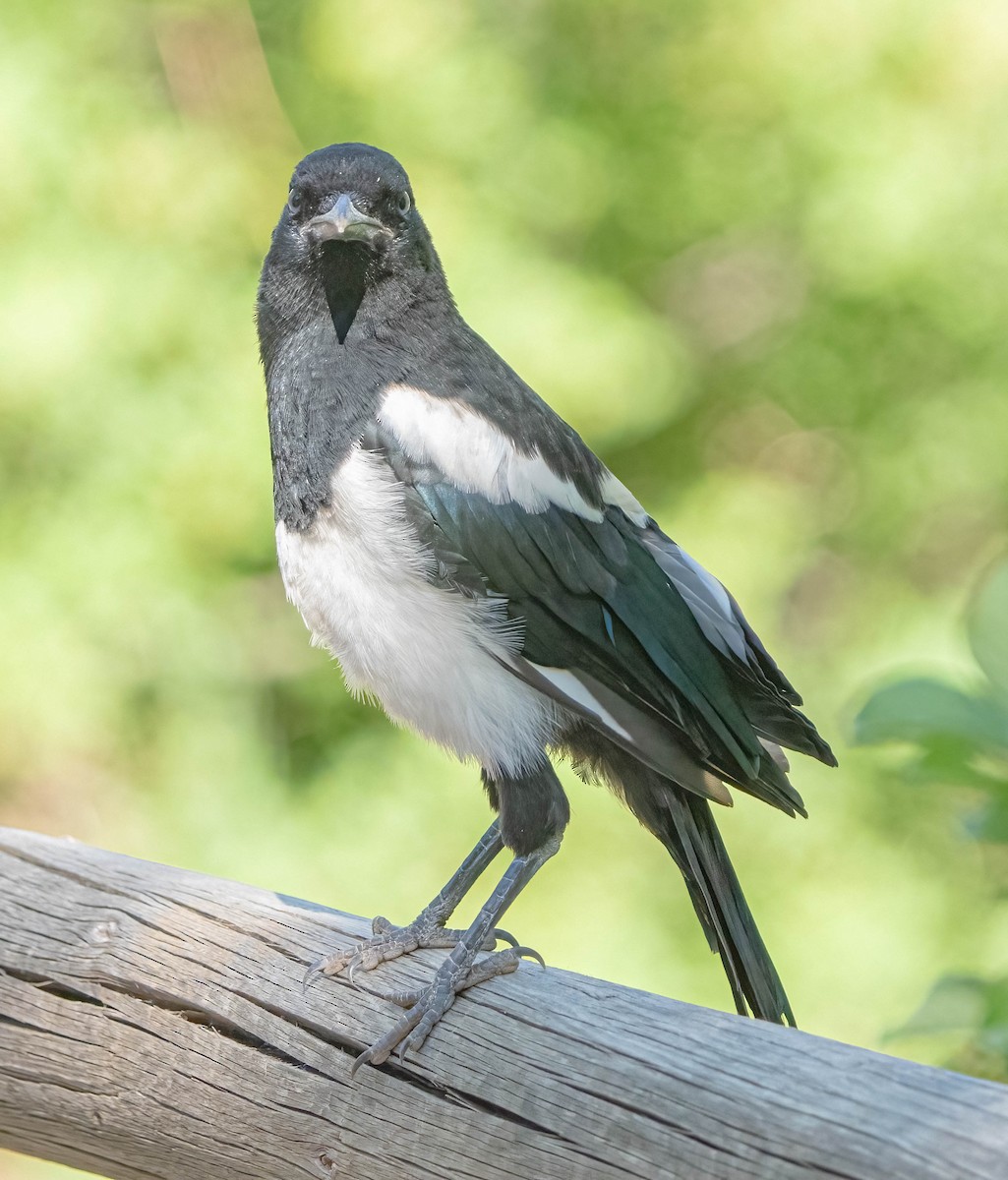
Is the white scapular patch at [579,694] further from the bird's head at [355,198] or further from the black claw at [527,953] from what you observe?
the bird's head at [355,198]

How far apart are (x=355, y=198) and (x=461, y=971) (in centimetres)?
122

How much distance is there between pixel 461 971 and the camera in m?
1.87

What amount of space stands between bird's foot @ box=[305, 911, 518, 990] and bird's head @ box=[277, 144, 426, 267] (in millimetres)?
1070

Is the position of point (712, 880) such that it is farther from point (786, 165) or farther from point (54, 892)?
point (786, 165)

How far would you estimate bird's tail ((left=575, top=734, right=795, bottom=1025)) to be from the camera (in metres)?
2.12

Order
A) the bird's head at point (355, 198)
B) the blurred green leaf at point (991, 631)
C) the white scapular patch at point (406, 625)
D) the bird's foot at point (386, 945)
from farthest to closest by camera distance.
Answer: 1. the bird's head at point (355, 198)
2. the white scapular patch at point (406, 625)
3. the bird's foot at point (386, 945)
4. the blurred green leaf at point (991, 631)

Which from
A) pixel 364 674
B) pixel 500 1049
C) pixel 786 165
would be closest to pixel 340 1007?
pixel 500 1049

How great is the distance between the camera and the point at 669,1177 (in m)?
1.41

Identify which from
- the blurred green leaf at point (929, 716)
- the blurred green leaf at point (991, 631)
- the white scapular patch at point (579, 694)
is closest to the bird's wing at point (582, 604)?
the white scapular patch at point (579, 694)

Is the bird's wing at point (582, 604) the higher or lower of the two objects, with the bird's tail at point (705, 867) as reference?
higher

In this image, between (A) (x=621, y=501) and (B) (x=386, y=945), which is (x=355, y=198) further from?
(B) (x=386, y=945)

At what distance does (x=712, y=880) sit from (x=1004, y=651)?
2.13ft

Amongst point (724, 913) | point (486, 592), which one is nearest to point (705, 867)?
point (724, 913)

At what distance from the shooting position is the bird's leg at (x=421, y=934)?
1.88m
